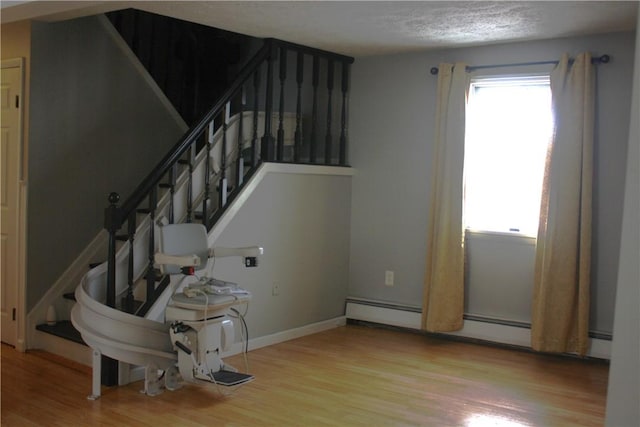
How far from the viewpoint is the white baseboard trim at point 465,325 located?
475 cm

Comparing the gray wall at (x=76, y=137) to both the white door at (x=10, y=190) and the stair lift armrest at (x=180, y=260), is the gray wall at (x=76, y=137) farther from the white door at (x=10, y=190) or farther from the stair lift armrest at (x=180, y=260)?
the stair lift armrest at (x=180, y=260)

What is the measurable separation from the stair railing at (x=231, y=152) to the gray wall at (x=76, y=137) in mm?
339

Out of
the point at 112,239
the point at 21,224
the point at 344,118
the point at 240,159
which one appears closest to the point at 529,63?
the point at 344,118

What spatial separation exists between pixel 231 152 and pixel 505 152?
6.91ft

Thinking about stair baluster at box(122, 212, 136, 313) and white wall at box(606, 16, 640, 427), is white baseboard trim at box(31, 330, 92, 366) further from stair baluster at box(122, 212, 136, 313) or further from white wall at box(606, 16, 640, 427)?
white wall at box(606, 16, 640, 427)

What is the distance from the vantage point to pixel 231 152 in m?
5.04

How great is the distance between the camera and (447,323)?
17.3 feet

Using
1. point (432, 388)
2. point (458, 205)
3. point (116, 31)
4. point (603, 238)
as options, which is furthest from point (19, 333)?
point (603, 238)

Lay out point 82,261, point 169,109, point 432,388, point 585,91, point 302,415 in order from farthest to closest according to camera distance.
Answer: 1. point 169,109
2. point 82,261
3. point 585,91
4. point 432,388
5. point 302,415

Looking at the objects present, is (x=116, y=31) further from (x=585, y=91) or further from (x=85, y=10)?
(x=585, y=91)

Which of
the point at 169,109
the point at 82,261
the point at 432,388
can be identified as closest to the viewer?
the point at 432,388

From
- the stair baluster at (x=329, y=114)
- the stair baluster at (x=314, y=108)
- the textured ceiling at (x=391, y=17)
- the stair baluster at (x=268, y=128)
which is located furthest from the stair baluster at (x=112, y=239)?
the stair baluster at (x=329, y=114)

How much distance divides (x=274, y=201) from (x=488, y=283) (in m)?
1.79

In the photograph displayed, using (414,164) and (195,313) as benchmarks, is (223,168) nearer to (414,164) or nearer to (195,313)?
(195,313)
